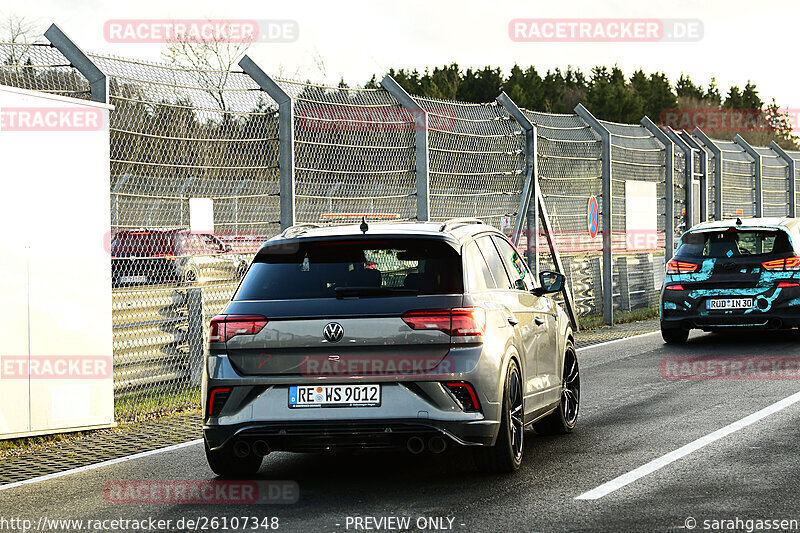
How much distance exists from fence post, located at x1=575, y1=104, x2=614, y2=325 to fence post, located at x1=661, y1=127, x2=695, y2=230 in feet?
17.9

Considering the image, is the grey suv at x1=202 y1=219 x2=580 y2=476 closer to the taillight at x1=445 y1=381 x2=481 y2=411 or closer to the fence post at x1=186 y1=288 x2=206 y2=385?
the taillight at x1=445 y1=381 x2=481 y2=411

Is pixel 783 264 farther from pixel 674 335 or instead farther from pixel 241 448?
pixel 241 448

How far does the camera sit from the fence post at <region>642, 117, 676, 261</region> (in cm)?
2409

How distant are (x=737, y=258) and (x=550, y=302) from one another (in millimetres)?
7288

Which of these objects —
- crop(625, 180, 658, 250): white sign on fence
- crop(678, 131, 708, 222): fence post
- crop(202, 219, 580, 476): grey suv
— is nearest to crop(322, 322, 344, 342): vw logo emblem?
crop(202, 219, 580, 476): grey suv

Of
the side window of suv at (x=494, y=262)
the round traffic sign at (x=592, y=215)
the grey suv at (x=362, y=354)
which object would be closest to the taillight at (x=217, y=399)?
the grey suv at (x=362, y=354)

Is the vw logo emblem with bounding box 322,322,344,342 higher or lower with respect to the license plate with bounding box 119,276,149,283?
lower

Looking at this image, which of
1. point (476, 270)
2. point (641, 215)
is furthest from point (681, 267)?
point (476, 270)

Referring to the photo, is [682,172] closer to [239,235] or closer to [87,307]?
[239,235]

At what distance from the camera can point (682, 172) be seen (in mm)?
26766

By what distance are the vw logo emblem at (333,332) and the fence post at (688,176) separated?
66.3ft

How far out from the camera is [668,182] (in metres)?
24.1

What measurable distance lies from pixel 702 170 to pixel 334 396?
73.2 feet

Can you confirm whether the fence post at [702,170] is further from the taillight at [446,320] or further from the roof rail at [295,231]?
the taillight at [446,320]
